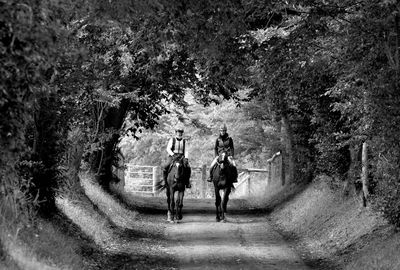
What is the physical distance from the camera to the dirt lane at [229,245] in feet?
47.1

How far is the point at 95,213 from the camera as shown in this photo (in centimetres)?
1850

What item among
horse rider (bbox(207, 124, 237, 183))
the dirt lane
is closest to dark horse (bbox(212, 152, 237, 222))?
horse rider (bbox(207, 124, 237, 183))

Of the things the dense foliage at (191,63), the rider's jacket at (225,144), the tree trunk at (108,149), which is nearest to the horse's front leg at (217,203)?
the rider's jacket at (225,144)

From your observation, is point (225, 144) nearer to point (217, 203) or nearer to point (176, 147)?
point (176, 147)

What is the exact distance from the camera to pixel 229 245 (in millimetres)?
16906

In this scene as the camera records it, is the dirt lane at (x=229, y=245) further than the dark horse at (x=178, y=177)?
No

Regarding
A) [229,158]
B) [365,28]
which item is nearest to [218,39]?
[365,28]

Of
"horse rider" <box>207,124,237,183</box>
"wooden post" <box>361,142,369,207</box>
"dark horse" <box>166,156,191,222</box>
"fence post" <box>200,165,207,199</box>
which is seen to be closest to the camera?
"wooden post" <box>361,142,369,207</box>

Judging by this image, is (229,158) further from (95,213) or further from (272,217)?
(95,213)

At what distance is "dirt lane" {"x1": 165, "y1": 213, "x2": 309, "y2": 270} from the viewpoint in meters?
14.4

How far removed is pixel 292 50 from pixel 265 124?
22.5 m

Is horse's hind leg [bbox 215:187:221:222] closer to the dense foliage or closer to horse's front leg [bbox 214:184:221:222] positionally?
horse's front leg [bbox 214:184:221:222]

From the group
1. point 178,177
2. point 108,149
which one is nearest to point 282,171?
point 108,149

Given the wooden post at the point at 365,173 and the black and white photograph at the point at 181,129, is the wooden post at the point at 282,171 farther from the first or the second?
the wooden post at the point at 365,173
